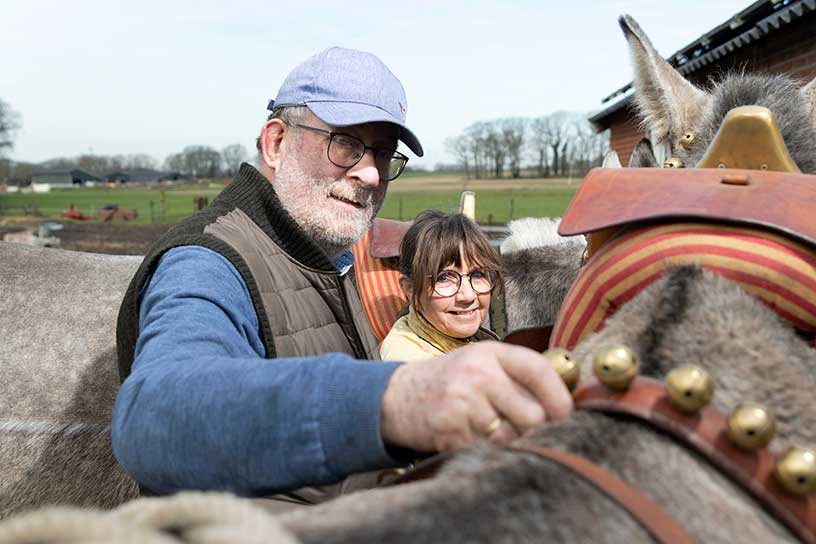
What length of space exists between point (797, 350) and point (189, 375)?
1.10 m

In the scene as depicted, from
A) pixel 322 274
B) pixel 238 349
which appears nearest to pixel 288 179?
pixel 322 274

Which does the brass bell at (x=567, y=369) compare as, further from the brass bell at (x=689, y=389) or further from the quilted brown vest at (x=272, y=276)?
the quilted brown vest at (x=272, y=276)

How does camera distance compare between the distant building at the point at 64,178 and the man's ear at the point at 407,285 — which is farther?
the distant building at the point at 64,178

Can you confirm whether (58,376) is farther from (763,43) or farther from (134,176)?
(134,176)

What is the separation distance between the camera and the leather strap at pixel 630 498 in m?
0.81

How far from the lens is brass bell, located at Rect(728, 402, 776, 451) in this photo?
2.94ft

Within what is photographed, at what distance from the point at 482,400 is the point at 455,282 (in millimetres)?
2048

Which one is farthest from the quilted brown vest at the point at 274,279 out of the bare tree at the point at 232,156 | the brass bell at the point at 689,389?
the bare tree at the point at 232,156

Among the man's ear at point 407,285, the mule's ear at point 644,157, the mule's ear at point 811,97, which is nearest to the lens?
the mule's ear at point 811,97

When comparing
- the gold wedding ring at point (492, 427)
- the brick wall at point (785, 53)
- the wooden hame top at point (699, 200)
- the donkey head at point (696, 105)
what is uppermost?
the brick wall at point (785, 53)

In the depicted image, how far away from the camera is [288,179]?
7.88 ft

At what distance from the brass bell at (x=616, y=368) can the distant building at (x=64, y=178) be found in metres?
124

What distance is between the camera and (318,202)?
2.38 meters

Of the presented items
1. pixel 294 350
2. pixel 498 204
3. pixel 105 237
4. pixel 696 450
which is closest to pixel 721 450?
pixel 696 450
